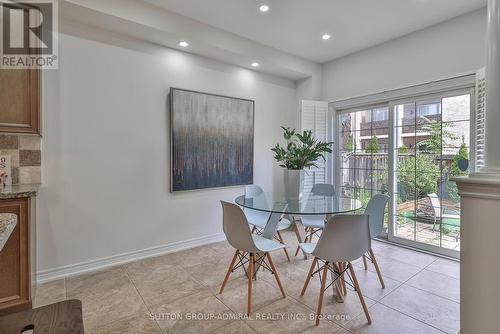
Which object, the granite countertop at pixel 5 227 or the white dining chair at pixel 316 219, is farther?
the white dining chair at pixel 316 219

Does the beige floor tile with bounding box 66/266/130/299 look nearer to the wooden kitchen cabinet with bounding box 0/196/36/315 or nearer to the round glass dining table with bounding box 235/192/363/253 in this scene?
the wooden kitchen cabinet with bounding box 0/196/36/315

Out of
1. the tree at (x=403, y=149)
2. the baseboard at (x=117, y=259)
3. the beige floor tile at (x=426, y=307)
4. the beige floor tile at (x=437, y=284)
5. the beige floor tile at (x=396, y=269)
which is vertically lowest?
the beige floor tile at (x=426, y=307)

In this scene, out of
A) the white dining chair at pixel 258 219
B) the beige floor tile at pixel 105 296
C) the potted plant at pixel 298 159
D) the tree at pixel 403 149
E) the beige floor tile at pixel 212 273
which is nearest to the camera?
the beige floor tile at pixel 105 296

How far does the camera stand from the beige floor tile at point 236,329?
185 centimetres

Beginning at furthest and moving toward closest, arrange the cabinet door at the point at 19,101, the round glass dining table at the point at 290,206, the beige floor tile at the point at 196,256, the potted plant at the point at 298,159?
the potted plant at the point at 298,159 < the beige floor tile at the point at 196,256 < the round glass dining table at the point at 290,206 < the cabinet door at the point at 19,101

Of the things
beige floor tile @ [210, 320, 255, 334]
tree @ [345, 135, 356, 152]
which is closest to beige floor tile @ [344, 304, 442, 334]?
beige floor tile @ [210, 320, 255, 334]

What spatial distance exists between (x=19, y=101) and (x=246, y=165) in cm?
272

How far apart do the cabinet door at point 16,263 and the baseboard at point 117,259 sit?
684mm

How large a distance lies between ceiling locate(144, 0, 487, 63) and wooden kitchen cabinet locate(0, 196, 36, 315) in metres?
2.34

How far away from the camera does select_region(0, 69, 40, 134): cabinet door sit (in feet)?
7.00

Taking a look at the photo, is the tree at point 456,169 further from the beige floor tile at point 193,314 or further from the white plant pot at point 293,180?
the beige floor tile at point 193,314

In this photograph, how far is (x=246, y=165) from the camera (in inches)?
159

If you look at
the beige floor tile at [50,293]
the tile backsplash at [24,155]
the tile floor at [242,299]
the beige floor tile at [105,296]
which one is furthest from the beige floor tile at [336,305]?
the tile backsplash at [24,155]

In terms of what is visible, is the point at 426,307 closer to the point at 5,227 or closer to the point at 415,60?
the point at 5,227
